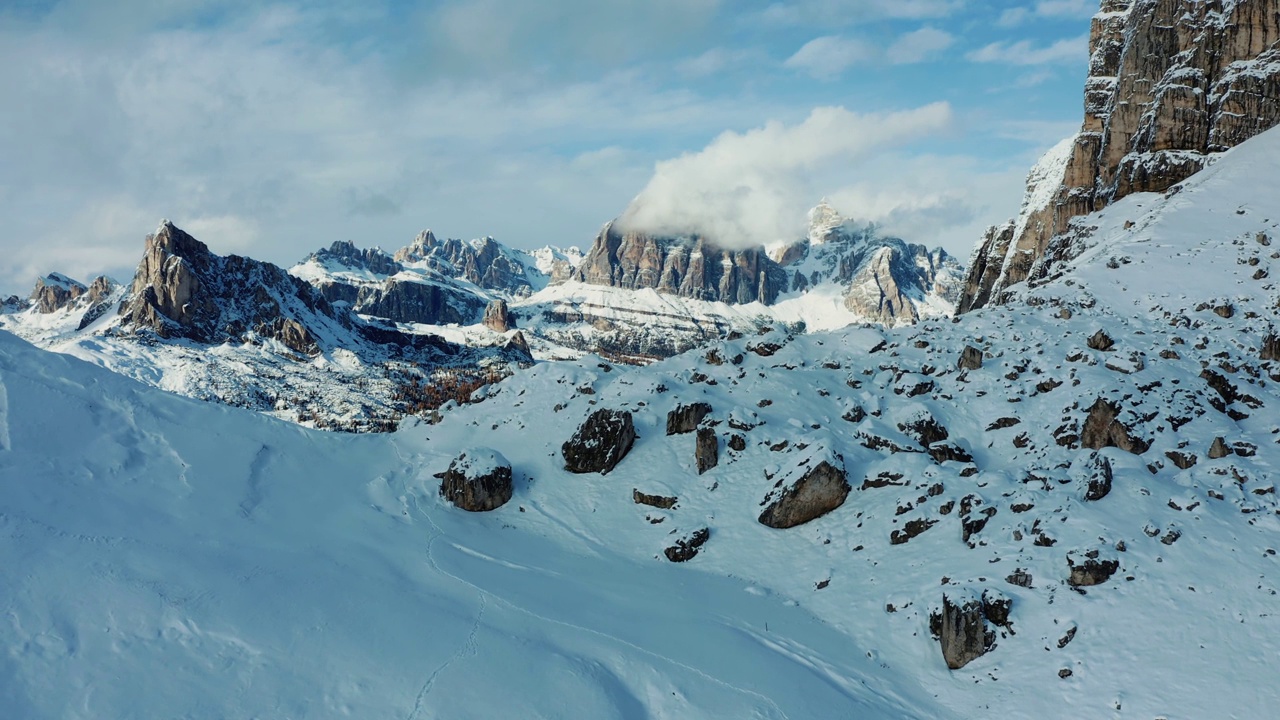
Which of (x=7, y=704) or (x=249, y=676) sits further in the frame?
(x=249, y=676)

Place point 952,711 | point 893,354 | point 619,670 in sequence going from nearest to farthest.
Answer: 1. point 952,711
2. point 619,670
3. point 893,354

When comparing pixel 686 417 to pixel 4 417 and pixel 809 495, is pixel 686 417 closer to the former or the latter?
pixel 809 495

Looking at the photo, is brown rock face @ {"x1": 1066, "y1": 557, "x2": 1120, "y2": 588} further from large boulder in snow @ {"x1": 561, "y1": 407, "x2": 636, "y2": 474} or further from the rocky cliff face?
the rocky cliff face

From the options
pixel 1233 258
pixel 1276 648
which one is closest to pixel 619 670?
pixel 1276 648

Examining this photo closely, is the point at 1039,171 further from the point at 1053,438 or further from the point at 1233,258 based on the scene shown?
the point at 1053,438

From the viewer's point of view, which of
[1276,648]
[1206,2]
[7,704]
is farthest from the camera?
[1206,2]

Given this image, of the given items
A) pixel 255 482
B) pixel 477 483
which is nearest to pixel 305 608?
pixel 255 482
